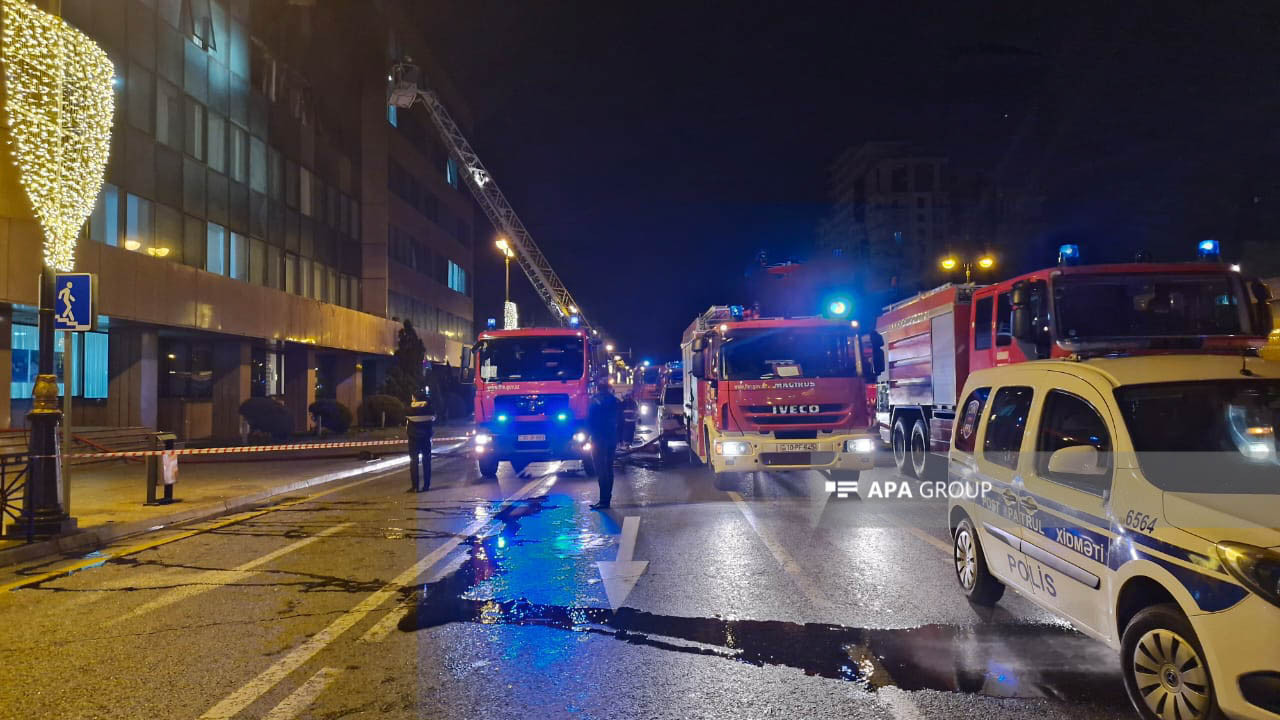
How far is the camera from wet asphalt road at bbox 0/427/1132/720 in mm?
4652

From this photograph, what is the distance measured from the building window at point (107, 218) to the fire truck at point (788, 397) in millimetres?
17842

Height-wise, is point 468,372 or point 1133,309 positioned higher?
point 1133,309

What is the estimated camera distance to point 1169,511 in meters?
4.04

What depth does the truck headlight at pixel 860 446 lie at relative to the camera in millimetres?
12602

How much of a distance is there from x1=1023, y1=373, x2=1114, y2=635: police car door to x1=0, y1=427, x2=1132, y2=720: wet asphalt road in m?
0.53

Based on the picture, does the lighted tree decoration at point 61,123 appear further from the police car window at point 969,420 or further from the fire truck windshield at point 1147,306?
the fire truck windshield at point 1147,306

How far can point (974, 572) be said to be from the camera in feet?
21.6

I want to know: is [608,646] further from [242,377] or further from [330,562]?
[242,377]

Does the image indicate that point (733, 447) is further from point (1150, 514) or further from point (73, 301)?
point (73, 301)

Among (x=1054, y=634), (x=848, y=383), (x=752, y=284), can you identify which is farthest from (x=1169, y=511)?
(x=752, y=284)

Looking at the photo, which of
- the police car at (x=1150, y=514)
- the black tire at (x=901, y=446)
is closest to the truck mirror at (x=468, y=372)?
the black tire at (x=901, y=446)

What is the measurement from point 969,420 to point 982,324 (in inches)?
233

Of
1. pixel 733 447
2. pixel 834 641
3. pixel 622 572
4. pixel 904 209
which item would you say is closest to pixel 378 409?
pixel 733 447

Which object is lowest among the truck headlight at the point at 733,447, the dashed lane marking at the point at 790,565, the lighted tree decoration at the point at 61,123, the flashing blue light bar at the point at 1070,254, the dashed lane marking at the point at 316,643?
the dashed lane marking at the point at 316,643
